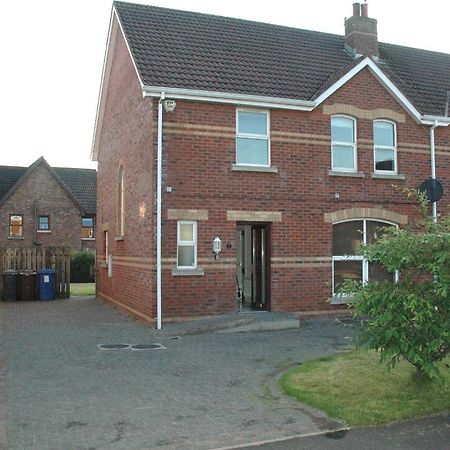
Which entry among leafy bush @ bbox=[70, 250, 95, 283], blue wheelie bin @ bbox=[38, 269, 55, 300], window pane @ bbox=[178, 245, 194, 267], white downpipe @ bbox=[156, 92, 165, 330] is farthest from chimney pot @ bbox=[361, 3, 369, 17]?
leafy bush @ bbox=[70, 250, 95, 283]

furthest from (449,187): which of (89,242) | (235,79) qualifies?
(89,242)

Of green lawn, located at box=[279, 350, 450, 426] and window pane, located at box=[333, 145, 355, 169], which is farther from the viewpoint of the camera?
window pane, located at box=[333, 145, 355, 169]

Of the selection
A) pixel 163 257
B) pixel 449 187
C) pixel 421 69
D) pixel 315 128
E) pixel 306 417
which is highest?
pixel 421 69

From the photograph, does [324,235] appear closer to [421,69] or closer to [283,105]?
[283,105]

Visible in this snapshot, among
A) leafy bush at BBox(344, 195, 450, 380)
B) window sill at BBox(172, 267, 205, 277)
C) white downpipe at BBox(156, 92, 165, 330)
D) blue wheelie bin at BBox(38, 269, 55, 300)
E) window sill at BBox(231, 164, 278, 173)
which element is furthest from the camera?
blue wheelie bin at BBox(38, 269, 55, 300)

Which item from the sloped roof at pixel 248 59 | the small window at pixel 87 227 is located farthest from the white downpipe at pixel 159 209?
the small window at pixel 87 227

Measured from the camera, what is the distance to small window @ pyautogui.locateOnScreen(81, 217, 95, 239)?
143 feet

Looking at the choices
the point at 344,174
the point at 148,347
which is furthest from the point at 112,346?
the point at 344,174

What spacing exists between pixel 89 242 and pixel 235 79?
30.3m

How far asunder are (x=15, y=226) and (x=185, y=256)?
27962 mm

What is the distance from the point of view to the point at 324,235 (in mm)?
15281

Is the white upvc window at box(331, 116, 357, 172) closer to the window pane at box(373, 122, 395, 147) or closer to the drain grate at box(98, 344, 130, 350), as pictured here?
the window pane at box(373, 122, 395, 147)

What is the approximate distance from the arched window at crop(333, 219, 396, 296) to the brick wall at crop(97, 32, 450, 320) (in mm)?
389

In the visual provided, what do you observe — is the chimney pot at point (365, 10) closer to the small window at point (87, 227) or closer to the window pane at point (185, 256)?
the window pane at point (185, 256)
